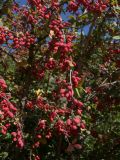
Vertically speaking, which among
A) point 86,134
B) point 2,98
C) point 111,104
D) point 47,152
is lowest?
point 47,152

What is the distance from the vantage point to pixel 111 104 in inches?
229

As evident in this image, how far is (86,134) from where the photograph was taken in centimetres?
578

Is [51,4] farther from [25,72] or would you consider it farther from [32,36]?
[25,72]

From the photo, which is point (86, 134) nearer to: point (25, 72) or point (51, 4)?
point (25, 72)

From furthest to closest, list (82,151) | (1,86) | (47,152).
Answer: (47,152) < (82,151) < (1,86)

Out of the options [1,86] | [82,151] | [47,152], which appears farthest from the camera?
[47,152]

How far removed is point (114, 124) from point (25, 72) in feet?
6.65

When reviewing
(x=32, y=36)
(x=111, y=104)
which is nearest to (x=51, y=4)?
(x=32, y=36)

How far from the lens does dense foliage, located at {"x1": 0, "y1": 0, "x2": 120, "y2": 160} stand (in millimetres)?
4230

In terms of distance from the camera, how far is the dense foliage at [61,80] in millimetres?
4230

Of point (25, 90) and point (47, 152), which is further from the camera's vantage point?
point (47, 152)

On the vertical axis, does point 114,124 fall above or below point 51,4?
below

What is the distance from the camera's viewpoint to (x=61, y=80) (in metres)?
4.51

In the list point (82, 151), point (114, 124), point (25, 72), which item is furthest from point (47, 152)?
point (25, 72)
